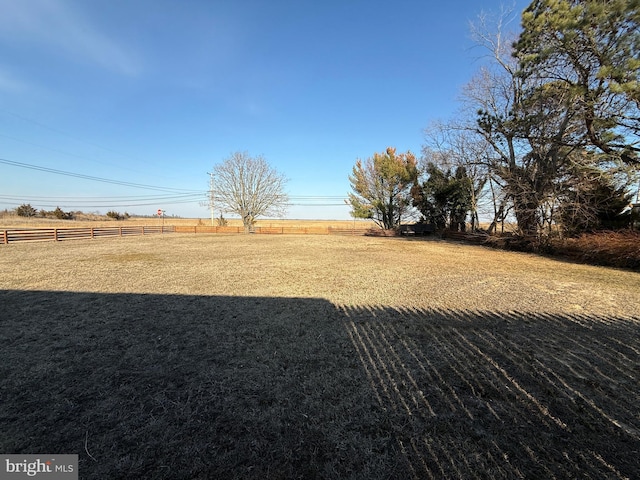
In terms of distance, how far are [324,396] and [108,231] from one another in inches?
1052

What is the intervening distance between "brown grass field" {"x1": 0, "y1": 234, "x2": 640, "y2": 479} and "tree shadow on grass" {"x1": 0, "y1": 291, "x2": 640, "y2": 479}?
0.01m

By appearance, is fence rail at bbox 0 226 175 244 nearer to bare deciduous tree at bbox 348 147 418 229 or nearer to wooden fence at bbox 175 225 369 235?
wooden fence at bbox 175 225 369 235

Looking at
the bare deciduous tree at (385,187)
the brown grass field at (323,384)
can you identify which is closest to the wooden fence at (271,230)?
the bare deciduous tree at (385,187)

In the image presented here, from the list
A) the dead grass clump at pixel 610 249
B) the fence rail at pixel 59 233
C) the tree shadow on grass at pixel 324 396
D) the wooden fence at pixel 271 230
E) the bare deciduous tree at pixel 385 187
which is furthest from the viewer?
the wooden fence at pixel 271 230

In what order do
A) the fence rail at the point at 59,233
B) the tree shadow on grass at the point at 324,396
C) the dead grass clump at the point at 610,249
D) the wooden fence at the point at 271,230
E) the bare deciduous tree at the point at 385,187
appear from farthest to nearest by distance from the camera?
the wooden fence at the point at 271,230 < the bare deciduous tree at the point at 385,187 < the fence rail at the point at 59,233 < the dead grass clump at the point at 610,249 < the tree shadow on grass at the point at 324,396

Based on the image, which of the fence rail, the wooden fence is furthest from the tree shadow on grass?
the wooden fence

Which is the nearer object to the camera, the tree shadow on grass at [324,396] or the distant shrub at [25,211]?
the tree shadow on grass at [324,396]

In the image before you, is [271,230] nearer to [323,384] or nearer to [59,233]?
[59,233]

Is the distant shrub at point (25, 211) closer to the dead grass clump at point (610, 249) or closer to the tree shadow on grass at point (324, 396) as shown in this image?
the tree shadow on grass at point (324, 396)

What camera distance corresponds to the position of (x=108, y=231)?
72.7 ft

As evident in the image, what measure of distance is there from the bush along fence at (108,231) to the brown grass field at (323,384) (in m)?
15.4

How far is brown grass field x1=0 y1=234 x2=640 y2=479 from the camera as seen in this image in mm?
1710

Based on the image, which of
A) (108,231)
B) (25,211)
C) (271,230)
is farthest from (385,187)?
(25,211)

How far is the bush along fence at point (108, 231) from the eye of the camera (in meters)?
15.7
